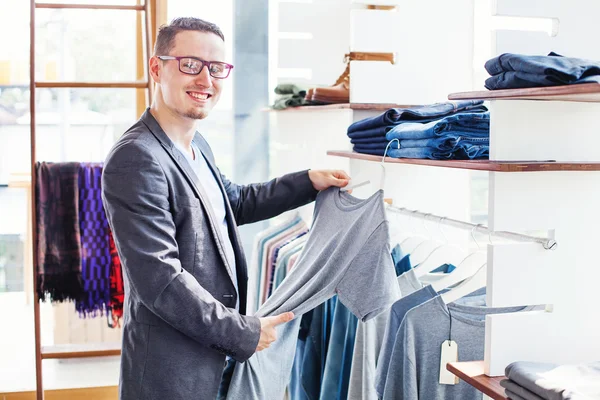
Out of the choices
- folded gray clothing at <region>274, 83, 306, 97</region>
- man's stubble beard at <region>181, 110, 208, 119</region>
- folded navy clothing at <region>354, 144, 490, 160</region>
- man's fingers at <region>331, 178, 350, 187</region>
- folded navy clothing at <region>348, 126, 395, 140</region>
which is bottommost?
man's fingers at <region>331, 178, 350, 187</region>

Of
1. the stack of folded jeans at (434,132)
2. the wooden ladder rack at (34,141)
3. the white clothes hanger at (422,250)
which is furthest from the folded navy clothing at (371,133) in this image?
the wooden ladder rack at (34,141)

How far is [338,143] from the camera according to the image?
284 centimetres

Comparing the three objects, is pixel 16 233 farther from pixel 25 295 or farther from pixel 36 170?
→ pixel 36 170

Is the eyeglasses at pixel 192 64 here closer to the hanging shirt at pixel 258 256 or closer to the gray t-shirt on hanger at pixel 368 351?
the gray t-shirt on hanger at pixel 368 351

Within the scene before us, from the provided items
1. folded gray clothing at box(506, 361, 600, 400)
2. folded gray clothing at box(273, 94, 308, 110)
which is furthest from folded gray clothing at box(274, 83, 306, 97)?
folded gray clothing at box(506, 361, 600, 400)

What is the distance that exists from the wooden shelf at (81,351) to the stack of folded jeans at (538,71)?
7.09 feet

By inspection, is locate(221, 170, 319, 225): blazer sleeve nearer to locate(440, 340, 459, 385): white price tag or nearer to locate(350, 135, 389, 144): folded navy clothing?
locate(350, 135, 389, 144): folded navy clothing

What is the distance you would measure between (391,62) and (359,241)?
817 millimetres

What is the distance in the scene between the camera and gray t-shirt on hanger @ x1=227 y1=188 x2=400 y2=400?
1.88m

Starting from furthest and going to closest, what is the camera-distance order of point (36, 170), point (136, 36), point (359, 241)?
point (136, 36), point (36, 170), point (359, 241)

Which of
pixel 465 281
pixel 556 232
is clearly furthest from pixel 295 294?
pixel 556 232

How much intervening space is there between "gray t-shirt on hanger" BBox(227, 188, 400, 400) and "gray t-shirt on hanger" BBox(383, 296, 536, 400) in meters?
0.12

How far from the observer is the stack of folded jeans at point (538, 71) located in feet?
4.68

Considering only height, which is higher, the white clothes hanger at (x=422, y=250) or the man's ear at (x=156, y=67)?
the man's ear at (x=156, y=67)
